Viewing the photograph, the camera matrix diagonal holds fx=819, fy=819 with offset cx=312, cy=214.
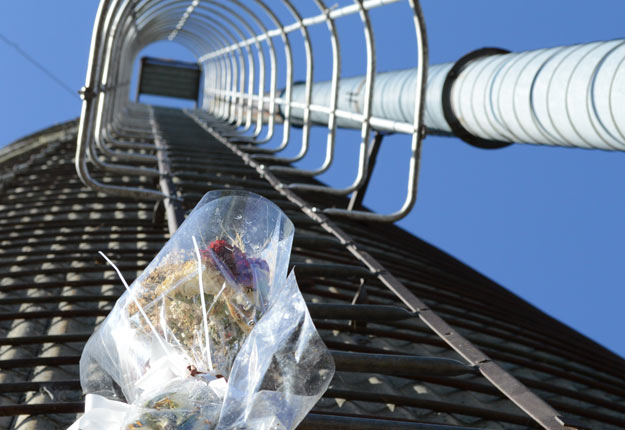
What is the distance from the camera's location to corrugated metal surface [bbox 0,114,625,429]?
10.6 ft

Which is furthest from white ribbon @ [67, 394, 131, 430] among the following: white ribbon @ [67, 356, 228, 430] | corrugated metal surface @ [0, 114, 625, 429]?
corrugated metal surface @ [0, 114, 625, 429]

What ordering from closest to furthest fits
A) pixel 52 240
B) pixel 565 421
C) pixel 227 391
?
pixel 227 391
pixel 565 421
pixel 52 240

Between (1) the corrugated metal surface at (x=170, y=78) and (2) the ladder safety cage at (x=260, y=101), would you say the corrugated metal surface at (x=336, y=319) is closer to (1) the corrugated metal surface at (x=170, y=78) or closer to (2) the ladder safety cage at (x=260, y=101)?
(2) the ladder safety cage at (x=260, y=101)

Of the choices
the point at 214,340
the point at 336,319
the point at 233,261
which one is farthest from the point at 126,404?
the point at 336,319

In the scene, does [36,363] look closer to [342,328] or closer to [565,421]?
[342,328]

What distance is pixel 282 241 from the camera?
7.74 feet

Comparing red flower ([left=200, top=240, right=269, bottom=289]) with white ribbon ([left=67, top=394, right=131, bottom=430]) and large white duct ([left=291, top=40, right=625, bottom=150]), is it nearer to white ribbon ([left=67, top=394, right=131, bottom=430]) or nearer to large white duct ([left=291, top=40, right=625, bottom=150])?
white ribbon ([left=67, top=394, right=131, bottom=430])

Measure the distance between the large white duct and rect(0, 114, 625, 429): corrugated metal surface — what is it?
129 cm

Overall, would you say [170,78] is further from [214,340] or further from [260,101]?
[214,340]

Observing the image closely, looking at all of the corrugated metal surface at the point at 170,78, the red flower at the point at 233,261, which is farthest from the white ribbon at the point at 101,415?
the corrugated metal surface at the point at 170,78

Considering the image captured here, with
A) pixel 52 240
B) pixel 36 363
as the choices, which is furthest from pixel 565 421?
pixel 52 240

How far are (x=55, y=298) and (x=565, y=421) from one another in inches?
107

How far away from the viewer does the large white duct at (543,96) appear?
452cm

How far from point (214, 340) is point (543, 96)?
3.89 metres
